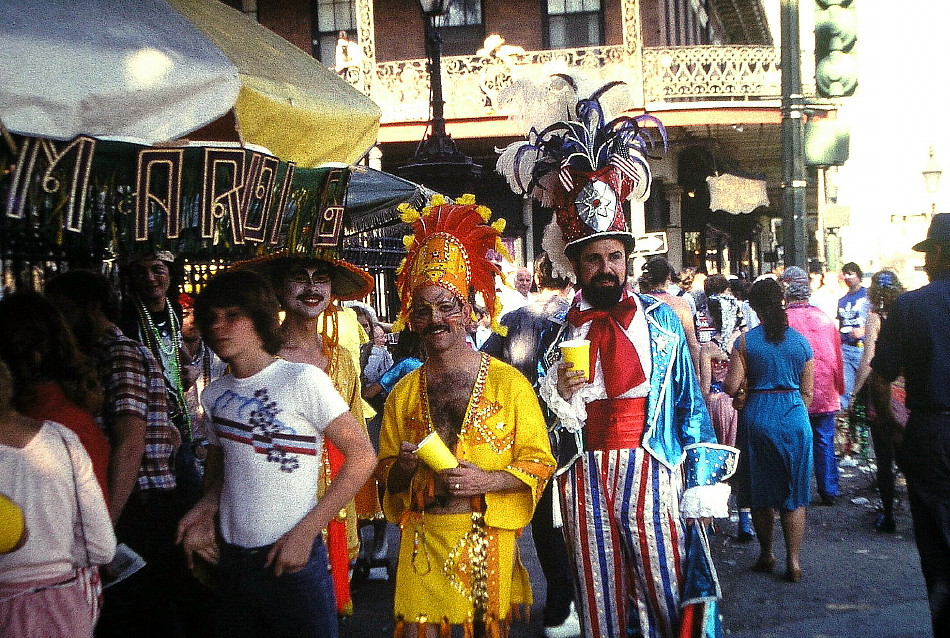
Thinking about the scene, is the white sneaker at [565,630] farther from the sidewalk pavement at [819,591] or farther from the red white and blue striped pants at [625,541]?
the red white and blue striped pants at [625,541]

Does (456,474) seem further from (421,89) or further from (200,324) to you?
(421,89)

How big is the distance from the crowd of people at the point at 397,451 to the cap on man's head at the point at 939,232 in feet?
0.05

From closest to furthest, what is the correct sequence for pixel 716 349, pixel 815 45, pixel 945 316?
pixel 945 316, pixel 815 45, pixel 716 349

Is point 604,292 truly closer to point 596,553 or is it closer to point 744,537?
point 596,553

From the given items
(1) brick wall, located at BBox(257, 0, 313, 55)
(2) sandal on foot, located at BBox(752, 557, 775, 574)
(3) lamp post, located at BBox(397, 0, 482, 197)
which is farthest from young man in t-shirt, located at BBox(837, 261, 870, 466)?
(1) brick wall, located at BBox(257, 0, 313, 55)

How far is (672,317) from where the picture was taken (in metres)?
4.72

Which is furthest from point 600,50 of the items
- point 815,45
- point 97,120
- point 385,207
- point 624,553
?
point 97,120

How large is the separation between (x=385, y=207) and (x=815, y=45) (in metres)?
3.91

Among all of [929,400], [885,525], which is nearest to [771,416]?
[885,525]

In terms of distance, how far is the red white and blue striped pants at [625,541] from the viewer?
4.43m

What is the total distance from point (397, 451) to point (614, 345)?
1.10 metres

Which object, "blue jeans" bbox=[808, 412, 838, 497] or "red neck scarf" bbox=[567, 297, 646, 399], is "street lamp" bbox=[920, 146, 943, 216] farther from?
"red neck scarf" bbox=[567, 297, 646, 399]

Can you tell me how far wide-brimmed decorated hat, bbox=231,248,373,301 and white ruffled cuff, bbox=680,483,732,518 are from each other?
1946mm

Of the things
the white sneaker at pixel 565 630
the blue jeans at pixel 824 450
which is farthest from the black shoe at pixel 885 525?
the white sneaker at pixel 565 630
